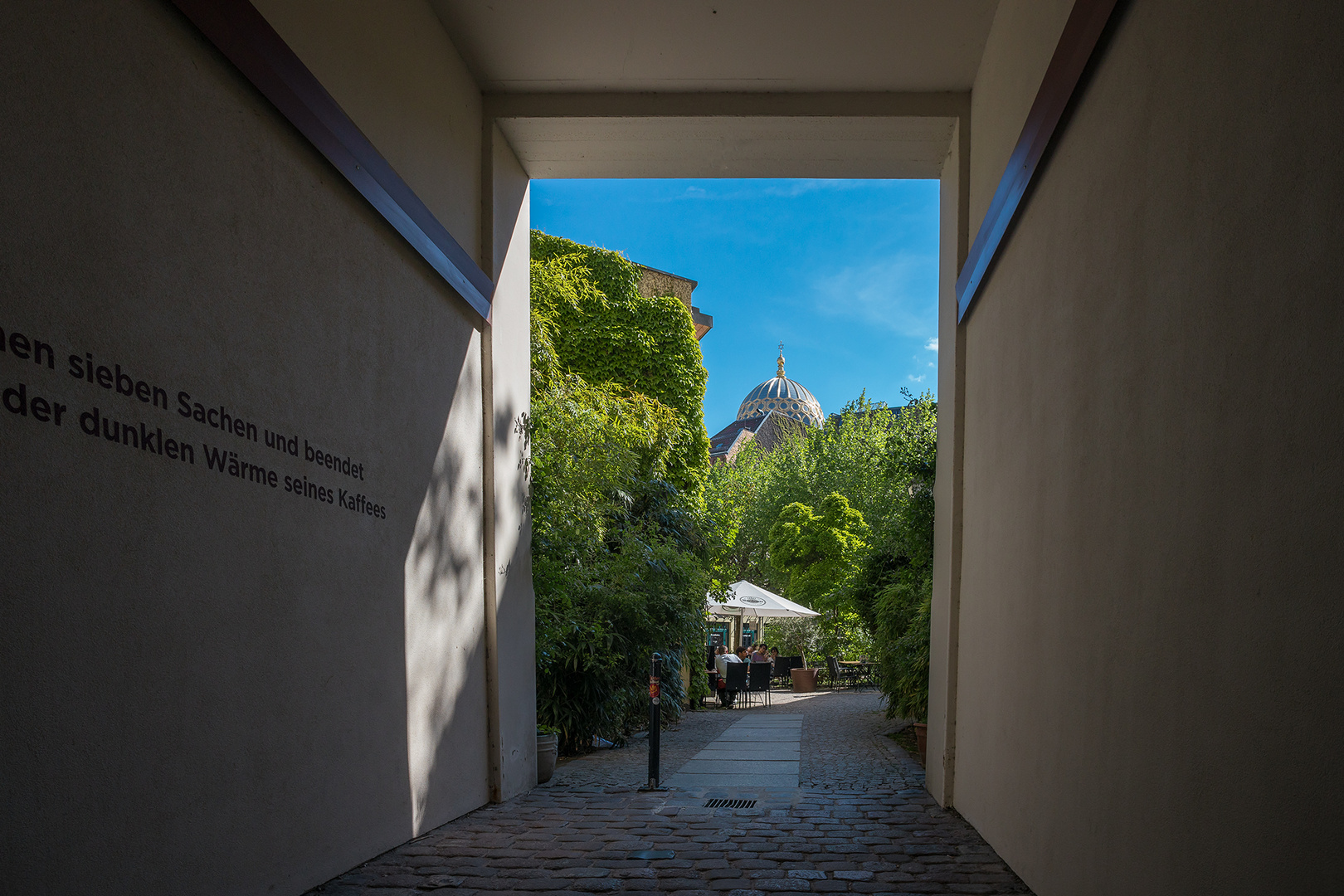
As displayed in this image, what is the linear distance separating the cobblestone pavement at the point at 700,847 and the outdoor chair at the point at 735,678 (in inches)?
362

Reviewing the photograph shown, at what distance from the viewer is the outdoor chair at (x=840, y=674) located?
22484 millimetres

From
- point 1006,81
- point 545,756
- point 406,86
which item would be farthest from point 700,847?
point 1006,81

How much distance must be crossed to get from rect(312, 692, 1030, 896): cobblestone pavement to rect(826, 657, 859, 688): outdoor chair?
50.8 feet

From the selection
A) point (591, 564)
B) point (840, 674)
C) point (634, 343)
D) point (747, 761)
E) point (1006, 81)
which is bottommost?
point (840, 674)

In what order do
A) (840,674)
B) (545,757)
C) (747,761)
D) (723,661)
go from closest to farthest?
(545,757)
(747,761)
(723,661)
(840,674)

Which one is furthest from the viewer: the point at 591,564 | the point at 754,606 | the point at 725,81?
the point at 754,606

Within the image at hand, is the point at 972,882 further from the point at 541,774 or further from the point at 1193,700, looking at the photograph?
the point at 541,774

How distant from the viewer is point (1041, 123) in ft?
13.0

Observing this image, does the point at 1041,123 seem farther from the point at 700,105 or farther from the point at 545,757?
the point at 545,757

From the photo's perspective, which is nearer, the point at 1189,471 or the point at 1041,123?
the point at 1189,471

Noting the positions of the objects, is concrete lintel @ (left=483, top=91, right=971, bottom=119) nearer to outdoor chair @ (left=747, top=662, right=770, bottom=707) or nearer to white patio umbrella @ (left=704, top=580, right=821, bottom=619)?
outdoor chair @ (left=747, top=662, right=770, bottom=707)

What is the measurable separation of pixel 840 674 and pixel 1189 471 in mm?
22386

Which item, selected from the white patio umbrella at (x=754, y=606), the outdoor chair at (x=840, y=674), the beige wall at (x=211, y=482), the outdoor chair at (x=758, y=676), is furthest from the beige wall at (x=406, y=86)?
the outdoor chair at (x=840, y=674)

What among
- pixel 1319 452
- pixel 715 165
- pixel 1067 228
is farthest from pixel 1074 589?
pixel 715 165
